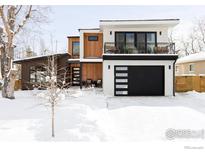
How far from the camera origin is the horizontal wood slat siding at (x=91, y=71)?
18.1 m

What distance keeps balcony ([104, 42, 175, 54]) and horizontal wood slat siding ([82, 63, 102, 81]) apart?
2530 millimetres

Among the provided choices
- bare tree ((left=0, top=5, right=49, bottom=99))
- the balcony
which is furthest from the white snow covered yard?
the balcony

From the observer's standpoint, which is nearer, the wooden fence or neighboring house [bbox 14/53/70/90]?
the wooden fence

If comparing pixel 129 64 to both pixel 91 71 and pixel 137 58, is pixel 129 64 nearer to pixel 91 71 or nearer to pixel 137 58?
pixel 137 58

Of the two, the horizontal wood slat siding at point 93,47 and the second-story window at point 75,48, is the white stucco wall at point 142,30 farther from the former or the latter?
the second-story window at point 75,48

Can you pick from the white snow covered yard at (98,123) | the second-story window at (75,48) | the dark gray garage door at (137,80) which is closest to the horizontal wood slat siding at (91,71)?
the second-story window at (75,48)

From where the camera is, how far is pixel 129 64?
49.3 feet

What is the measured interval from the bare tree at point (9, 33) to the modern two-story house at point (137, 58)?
473cm

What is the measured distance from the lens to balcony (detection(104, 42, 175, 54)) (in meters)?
15.4

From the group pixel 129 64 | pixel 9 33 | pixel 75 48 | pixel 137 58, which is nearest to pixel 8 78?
pixel 9 33

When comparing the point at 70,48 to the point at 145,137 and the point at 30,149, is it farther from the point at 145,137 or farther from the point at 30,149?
the point at 30,149

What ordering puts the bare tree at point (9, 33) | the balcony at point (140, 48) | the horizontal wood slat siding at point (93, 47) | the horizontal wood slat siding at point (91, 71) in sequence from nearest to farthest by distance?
the bare tree at point (9, 33), the balcony at point (140, 48), the horizontal wood slat siding at point (93, 47), the horizontal wood slat siding at point (91, 71)

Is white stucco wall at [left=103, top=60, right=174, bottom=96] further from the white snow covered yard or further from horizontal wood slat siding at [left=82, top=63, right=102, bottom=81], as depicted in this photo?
the white snow covered yard

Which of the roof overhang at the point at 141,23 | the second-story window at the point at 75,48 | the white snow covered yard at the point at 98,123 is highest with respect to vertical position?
the roof overhang at the point at 141,23
